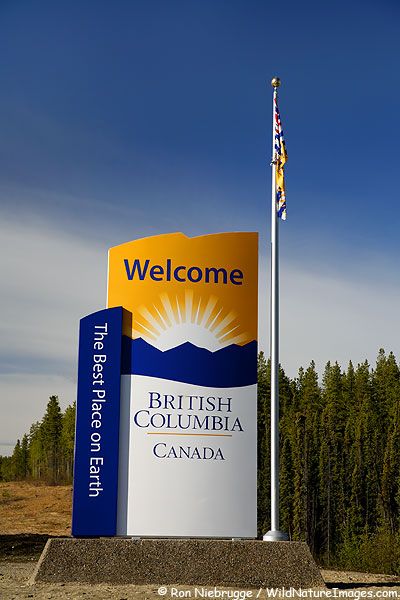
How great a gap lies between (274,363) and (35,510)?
44.4 m

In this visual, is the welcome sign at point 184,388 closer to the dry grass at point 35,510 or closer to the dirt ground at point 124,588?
the dirt ground at point 124,588

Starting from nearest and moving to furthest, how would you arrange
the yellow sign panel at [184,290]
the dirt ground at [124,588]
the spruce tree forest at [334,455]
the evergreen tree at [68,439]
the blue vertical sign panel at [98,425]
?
the dirt ground at [124,588], the blue vertical sign panel at [98,425], the yellow sign panel at [184,290], the spruce tree forest at [334,455], the evergreen tree at [68,439]

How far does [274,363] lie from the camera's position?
14.9m

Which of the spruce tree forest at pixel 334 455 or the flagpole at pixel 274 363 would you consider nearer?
the flagpole at pixel 274 363

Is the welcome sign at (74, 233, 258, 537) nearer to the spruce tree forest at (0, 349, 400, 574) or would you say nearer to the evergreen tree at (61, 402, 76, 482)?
the spruce tree forest at (0, 349, 400, 574)

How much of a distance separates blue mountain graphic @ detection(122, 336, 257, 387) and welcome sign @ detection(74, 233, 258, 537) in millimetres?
20

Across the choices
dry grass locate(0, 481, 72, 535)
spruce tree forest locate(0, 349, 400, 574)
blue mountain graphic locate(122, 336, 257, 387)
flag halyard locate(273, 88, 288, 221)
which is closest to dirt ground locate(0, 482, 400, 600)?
blue mountain graphic locate(122, 336, 257, 387)

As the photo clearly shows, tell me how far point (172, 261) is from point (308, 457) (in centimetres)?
7302

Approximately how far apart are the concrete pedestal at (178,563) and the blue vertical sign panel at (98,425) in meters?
0.46

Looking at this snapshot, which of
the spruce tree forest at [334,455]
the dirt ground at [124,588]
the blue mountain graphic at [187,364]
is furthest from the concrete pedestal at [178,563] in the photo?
the spruce tree forest at [334,455]

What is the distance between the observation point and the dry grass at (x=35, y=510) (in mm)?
45094

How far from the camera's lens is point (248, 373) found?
15.2 m

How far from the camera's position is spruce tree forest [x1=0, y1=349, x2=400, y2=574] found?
261 ft

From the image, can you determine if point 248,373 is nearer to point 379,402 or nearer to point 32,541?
point 32,541
